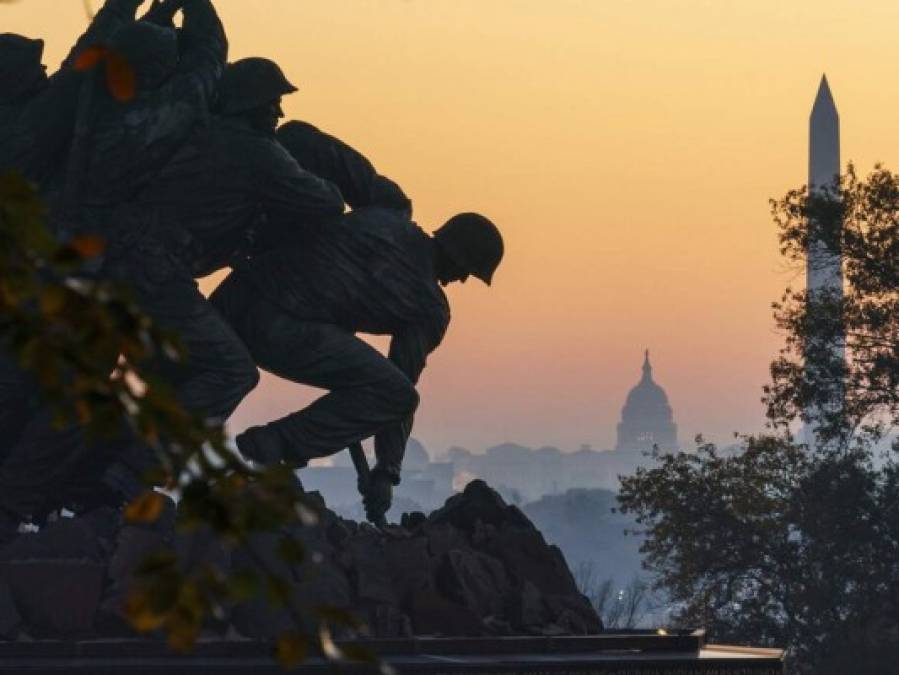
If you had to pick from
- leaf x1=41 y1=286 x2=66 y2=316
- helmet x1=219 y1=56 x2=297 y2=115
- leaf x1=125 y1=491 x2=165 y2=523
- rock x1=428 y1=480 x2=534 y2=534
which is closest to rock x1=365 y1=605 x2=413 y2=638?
rock x1=428 y1=480 x2=534 y2=534

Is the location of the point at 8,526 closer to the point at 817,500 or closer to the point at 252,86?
the point at 252,86

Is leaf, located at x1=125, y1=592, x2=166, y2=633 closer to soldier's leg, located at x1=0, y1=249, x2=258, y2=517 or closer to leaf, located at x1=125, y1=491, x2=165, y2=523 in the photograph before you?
leaf, located at x1=125, y1=491, x2=165, y2=523

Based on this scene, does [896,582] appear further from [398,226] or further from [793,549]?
[398,226]

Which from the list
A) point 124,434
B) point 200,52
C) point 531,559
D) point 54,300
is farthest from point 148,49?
point 54,300

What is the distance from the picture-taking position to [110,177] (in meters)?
15.1

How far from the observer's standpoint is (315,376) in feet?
52.5

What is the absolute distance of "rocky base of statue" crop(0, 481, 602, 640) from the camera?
1446 centimetres

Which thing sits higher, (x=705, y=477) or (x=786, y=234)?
(x=786, y=234)

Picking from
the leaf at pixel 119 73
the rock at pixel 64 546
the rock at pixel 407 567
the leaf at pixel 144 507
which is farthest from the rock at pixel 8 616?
the leaf at pixel 119 73

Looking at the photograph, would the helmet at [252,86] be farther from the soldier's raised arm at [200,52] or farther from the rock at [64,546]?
the rock at [64,546]

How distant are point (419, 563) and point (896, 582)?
15195 mm

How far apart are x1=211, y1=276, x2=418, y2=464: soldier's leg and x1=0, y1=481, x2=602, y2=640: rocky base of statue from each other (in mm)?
531

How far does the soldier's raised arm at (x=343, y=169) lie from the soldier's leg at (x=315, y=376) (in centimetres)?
84

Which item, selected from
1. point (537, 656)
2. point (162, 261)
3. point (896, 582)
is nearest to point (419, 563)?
point (537, 656)
